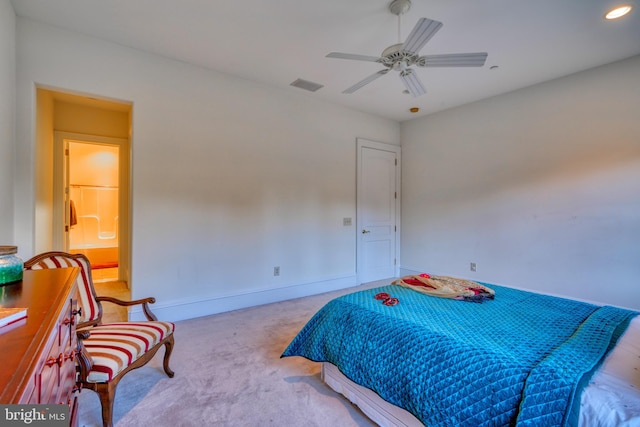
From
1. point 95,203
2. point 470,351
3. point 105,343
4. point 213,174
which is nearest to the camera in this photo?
point 470,351

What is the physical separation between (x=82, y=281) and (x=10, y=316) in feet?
5.43

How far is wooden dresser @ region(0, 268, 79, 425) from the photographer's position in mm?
562

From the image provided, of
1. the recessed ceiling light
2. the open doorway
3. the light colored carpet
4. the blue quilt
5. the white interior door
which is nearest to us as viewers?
the blue quilt

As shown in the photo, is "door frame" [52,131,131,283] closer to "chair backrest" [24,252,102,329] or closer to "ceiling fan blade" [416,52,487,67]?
"chair backrest" [24,252,102,329]

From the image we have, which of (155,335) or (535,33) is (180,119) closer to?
(155,335)

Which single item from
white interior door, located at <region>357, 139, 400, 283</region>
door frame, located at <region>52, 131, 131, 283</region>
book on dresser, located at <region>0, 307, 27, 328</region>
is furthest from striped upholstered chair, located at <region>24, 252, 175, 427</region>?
white interior door, located at <region>357, 139, 400, 283</region>

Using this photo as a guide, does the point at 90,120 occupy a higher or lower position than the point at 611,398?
higher

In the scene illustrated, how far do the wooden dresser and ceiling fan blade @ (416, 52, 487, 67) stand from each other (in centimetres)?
251

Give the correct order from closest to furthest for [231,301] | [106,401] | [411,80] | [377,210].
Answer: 1. [106,401]
2. [411,80]
3. [231,301]
4. [377,210]

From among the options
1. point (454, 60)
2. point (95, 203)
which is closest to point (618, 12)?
point (454, 60)

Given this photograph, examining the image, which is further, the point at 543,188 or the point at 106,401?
the point at 543,188

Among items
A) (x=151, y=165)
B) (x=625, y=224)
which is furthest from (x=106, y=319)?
(x=625, y=224)

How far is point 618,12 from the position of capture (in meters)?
2.34

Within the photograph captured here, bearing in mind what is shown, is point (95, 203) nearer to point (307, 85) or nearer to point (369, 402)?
point (307, 85)
